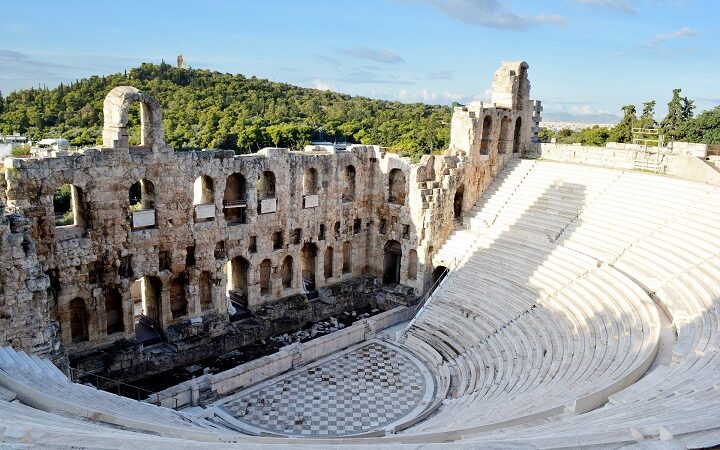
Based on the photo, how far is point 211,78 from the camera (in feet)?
216

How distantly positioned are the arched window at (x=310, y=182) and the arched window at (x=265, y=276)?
363 cm

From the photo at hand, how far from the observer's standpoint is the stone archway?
19.5 metres

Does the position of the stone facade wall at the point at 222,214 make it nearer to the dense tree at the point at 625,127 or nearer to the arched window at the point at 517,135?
the arched window at the point at 517,135

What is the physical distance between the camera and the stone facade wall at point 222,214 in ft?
62.4

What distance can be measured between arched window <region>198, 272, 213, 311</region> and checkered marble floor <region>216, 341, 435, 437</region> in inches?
198

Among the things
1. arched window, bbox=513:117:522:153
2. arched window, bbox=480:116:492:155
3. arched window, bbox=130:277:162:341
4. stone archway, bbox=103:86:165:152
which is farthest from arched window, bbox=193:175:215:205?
arched window, bbox=513:117:522:153

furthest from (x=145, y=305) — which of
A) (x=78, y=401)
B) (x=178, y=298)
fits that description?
(x=78, y=401)

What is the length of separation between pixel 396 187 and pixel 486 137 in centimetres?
558

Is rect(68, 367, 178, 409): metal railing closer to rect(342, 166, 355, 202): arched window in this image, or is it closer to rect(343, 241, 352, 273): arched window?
rect(343, 241, 352, 273): arched window

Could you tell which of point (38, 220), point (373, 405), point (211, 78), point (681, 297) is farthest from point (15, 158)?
point (211, 78)

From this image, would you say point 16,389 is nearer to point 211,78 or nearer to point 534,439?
point 534,439

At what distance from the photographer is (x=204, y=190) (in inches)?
903

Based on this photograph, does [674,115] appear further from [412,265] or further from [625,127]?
[412,265]

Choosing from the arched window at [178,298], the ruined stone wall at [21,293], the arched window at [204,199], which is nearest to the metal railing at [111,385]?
the ruined stone wall at [21,293]
